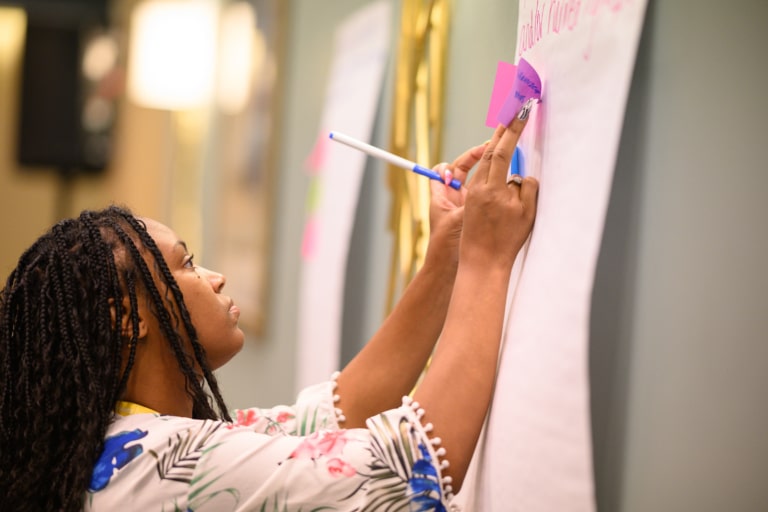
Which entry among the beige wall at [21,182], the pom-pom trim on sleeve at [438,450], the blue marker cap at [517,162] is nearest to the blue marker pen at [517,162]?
the blue marker cap at [517,162]

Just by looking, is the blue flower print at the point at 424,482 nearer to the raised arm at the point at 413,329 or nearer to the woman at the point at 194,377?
the woman at the point at 194,377

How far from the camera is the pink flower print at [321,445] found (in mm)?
773

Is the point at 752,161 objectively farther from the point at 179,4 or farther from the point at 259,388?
the point at 179,4

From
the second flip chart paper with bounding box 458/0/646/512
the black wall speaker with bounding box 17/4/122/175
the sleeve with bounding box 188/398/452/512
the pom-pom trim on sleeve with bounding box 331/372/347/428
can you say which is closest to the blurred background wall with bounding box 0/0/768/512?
the second flip chart paper with bounding box 458/0/646/512

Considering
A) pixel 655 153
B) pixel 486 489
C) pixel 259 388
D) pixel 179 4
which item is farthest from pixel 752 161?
pixel 179 4

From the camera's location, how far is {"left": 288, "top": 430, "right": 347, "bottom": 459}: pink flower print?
30.4 inches

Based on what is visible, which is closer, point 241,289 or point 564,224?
point 564,224

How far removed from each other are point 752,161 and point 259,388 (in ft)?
5.20

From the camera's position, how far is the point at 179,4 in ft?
10.1

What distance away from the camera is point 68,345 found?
A: 84 centimetres

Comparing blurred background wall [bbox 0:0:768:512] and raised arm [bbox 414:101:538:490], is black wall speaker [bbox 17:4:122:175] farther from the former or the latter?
raised arm [bbox 414:101:538:490]

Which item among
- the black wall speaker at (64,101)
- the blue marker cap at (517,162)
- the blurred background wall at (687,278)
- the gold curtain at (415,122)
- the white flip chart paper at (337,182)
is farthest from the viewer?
the black wall speaker at (64,101)

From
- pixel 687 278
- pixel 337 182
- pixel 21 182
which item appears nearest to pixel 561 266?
pixel 687 278

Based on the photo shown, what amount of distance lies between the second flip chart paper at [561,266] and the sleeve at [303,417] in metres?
0.25
